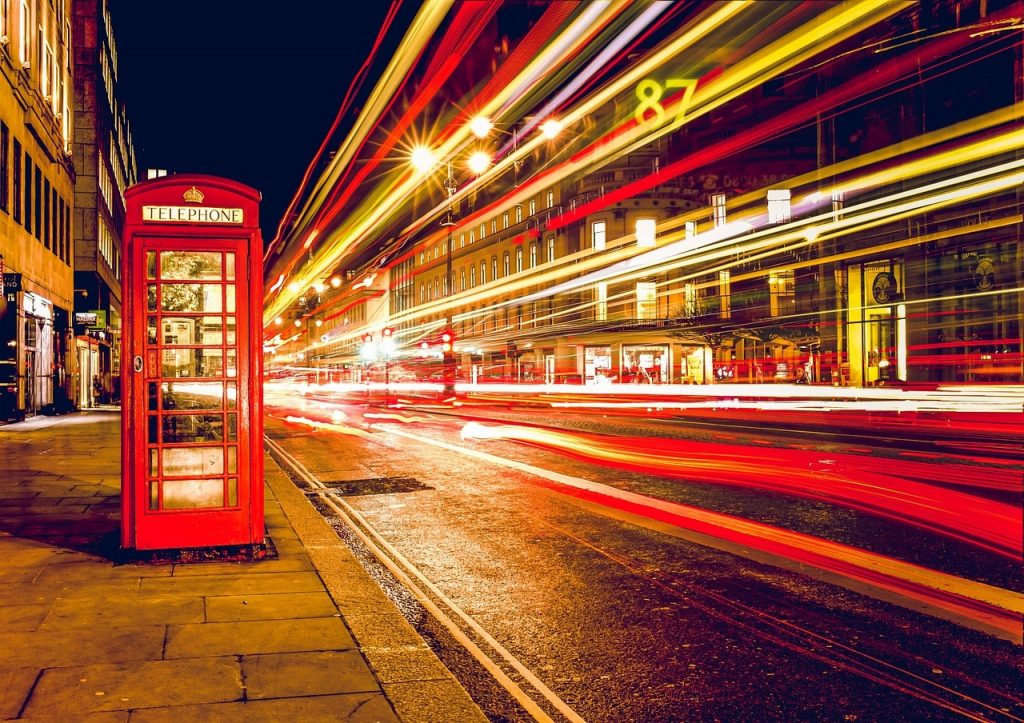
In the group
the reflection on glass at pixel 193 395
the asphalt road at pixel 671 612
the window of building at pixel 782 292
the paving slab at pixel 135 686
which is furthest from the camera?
the window of building at pixel 782 292

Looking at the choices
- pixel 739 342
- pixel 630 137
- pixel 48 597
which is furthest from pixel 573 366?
pixel 48 597

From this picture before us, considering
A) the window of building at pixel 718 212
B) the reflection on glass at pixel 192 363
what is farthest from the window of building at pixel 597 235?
the reflection on glass at pixel 192 363

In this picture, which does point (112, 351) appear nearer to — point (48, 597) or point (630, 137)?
point (630, 137)

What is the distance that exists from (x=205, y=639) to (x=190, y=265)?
3.10m

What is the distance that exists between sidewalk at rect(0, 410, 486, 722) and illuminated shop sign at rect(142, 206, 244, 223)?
8.76ft

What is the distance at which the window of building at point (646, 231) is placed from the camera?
4991cm

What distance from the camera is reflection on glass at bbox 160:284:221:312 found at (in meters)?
6.41

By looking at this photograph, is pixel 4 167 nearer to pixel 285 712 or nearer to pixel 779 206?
pixel 285 712

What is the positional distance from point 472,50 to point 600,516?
71.1m

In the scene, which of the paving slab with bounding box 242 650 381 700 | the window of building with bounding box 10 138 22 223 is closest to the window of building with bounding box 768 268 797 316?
the window of building with bounding box 10 138 22 223

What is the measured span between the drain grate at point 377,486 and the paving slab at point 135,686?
6205 mm

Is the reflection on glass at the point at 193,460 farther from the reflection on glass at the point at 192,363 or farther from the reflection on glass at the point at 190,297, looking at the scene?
the reflection on glass at the point at 190,297

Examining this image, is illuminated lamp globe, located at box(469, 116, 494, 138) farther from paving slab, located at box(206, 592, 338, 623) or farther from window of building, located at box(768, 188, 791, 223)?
window of building, located at box(768, 188, 791, 223)

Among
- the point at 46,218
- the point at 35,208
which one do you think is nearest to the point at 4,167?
the point at 35,208
